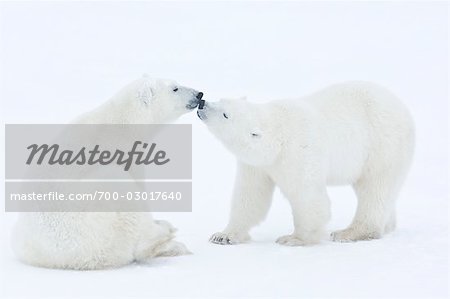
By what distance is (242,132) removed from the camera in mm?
7637

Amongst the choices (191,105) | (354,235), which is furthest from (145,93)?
(354,235)

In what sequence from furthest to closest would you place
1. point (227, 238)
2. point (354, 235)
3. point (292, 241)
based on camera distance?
point (354, 235) → point (227, 238) → point (292, 241)

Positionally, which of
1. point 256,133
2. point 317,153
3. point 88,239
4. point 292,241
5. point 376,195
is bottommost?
point 292,241

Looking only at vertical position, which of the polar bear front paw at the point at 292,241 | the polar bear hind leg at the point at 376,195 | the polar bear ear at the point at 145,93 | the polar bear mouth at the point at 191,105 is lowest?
the polar bear front paw at the point at 292,241

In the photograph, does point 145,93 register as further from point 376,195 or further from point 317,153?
point 376,195

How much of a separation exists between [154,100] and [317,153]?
5.65ft

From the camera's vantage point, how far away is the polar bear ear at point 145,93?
23.0ft

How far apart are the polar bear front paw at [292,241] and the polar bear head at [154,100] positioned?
1575 millimetres

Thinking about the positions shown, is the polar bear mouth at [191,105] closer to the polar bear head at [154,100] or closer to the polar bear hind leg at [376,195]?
the polar bear head at [154,100]

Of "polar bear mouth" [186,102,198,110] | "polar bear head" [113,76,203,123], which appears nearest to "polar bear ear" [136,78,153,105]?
"polar bear head" [113,76,203,123]

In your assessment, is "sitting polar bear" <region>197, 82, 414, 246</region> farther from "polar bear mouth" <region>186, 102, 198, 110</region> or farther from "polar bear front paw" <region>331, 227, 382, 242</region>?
"polar bear mouth" <region>186, 102, 198, 110</region>

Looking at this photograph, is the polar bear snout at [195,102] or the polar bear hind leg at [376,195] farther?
the polar bear hind leg at [376,195]

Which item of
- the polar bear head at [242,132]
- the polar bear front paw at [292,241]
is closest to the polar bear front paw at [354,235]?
the polar bear front paw at [292,241]

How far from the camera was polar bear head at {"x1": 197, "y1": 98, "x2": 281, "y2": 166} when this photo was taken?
7598mm
